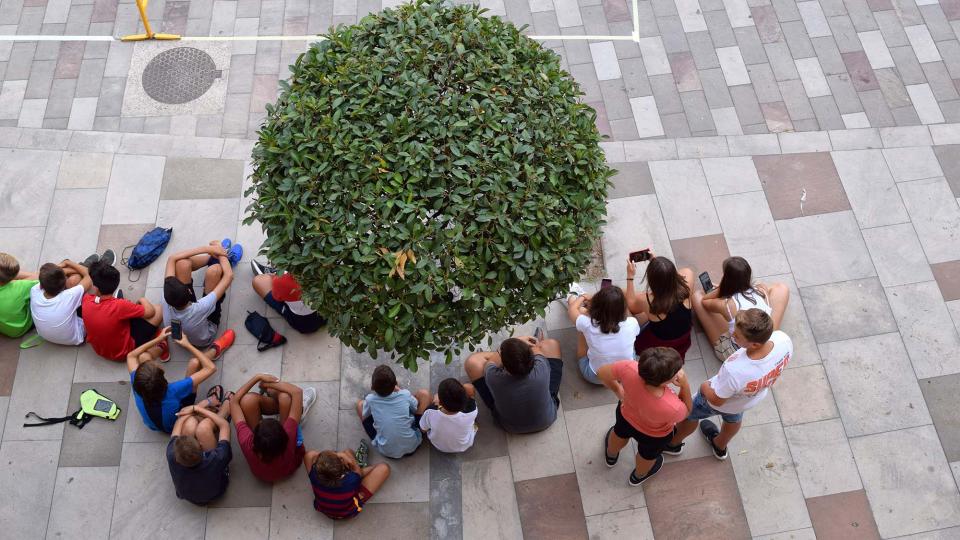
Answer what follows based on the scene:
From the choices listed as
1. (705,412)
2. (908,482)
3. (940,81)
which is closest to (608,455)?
(705,412)

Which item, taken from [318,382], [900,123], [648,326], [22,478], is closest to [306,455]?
[318,382]

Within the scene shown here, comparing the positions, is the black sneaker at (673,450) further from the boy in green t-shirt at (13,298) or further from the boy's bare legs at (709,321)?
the boy in green t-shirt at (13,298)

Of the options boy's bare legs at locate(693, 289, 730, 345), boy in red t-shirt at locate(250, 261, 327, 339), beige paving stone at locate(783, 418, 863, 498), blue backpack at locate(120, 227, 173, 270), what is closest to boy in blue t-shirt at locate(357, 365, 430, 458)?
boy in red t-shirt at locate(250, 261, 327, 339)

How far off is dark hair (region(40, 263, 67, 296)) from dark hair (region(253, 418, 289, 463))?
2389 mm

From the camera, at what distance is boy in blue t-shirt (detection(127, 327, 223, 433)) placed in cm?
663

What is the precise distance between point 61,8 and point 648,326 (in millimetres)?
8170

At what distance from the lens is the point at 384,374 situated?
6.55 metres

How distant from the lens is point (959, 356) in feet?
25.2

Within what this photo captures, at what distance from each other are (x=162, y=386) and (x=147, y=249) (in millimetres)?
1911

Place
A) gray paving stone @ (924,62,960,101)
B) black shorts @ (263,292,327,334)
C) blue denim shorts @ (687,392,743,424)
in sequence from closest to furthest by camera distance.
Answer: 1. blue denim shorts @ (687,392,743,424)
2. black shorts @ (263,292,327,334)
3. gray paving stone @ (924,62,960,101)

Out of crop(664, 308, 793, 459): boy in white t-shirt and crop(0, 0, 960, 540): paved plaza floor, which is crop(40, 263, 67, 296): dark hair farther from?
crop(664, 308, 793, 459): boy in white t-shirt

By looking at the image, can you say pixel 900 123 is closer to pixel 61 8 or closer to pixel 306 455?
pixel 306 455

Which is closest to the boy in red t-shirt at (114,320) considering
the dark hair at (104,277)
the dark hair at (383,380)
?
the dark hair at (104,277)

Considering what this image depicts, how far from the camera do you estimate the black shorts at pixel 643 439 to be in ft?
20.8
